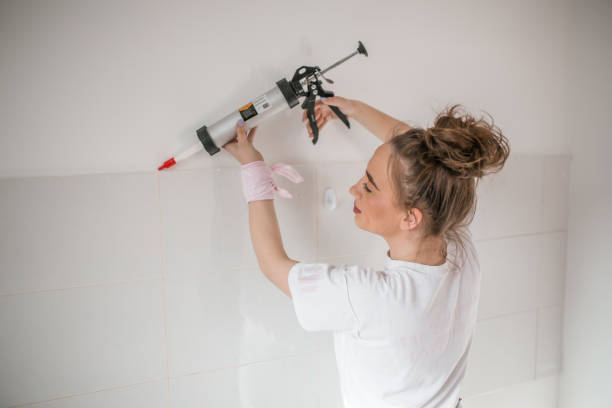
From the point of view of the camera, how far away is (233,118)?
2.76ft

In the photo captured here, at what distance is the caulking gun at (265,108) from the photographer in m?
0.83

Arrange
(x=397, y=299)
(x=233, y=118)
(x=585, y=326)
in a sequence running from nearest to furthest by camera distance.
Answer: (x=397, y=299) → (x=233, y=118) → (x=585, y=326)

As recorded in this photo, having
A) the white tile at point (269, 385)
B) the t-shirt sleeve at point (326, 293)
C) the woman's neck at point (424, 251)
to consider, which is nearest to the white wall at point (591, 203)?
the woman's neck at point (424, 251)

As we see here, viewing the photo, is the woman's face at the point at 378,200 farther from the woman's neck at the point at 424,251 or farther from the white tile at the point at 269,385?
the white tile at the point at 269,385

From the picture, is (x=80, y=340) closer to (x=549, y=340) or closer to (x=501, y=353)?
(x=501, y=353)

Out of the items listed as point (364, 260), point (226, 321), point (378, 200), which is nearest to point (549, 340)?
point (364, 260)

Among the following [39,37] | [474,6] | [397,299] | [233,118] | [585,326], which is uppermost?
[474,6]

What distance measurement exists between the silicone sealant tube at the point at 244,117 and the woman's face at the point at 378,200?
232 mm

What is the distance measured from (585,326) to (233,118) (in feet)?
4.70

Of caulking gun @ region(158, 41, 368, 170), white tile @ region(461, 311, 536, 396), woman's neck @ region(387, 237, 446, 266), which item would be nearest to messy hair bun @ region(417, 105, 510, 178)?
woman's neck @ region(387, 237, 446, 266)

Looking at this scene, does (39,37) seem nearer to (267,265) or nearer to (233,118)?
(233,118)

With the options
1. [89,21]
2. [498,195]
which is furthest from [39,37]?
[498,195]

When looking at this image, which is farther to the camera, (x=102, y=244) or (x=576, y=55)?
(x=576, y=55)

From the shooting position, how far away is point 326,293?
28.8 inches
